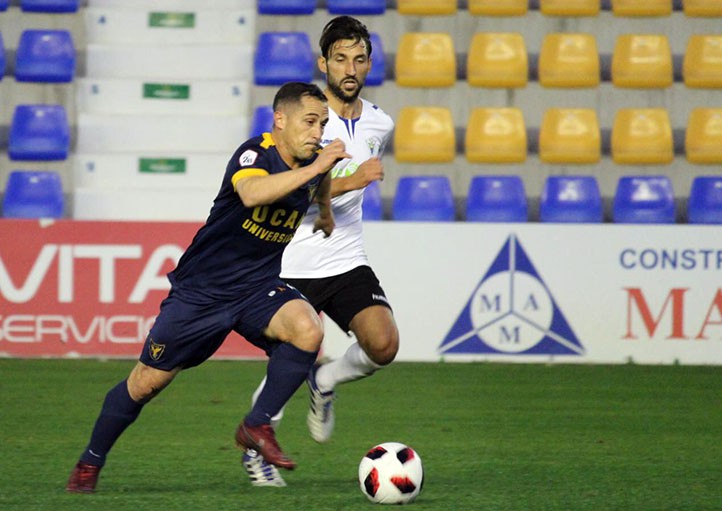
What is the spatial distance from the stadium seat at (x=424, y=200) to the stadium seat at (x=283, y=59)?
1.47 metres

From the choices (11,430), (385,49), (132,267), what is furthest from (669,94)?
(11,430)

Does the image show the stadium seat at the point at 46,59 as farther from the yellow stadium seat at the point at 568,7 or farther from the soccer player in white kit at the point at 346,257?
the soccer player in white kit at the point at 346,257

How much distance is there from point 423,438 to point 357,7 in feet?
20.8

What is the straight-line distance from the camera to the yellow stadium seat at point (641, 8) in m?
12.3

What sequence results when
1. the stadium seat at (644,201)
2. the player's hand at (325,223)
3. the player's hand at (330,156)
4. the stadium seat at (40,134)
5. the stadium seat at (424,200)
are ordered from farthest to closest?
the stadium seat at (40,134), the stadium seat at (644,201), the stadium seat at (424,200), the player's hand at (325,223), the player's hand at (330,156)

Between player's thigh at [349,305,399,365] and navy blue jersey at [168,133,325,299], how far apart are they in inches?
37.9

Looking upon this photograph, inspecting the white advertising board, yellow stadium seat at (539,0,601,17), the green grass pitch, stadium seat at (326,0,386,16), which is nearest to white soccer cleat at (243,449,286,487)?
the green grass pitch

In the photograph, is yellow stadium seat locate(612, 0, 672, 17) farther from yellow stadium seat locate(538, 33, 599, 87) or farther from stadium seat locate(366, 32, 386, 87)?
stadium seat locate(366, 32, 386, 87)

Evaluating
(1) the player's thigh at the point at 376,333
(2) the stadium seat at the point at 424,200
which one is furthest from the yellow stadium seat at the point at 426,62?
(1) the player's thigh at the point at 376,333

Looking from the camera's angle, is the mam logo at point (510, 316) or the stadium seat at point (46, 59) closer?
the mam logo at point (510, 316)

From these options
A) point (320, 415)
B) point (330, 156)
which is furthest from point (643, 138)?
point (330, 156)

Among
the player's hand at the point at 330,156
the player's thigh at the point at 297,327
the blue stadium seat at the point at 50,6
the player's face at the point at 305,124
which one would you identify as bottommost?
the player's thigh at the point at 297,327

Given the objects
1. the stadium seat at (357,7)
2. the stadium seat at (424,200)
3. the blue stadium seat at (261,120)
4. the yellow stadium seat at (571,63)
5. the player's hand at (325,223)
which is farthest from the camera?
the stadium seat at (357,7)

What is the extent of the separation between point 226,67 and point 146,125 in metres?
0.99
